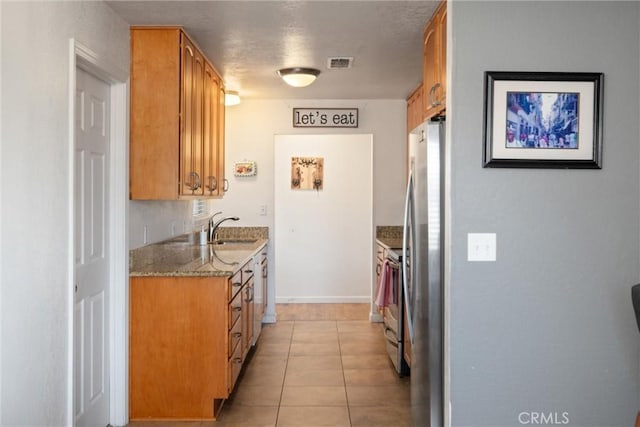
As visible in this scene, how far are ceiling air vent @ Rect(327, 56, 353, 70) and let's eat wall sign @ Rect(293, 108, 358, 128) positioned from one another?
1374 mm

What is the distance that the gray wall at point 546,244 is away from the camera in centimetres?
247

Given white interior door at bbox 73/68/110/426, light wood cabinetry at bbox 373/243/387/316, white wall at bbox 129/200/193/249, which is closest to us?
white interior door at bbox 73/68/110/426

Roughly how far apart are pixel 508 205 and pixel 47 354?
2.06 m

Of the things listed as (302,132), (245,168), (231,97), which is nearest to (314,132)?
(302,132)

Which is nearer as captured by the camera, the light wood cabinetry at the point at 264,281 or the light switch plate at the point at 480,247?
the light switch plate at the point at 480,247

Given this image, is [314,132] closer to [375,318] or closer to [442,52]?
[375,318]

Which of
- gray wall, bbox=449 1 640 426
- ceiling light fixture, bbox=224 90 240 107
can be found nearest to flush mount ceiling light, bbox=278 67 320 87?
ceiling light fixture, bbox=224 90 240 107

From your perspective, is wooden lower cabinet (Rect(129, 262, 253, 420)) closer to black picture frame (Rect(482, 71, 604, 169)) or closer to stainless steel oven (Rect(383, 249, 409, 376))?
stainless steel oven (Rect(383, 249, 409, 376))

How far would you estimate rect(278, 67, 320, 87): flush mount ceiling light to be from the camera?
430 centimetres

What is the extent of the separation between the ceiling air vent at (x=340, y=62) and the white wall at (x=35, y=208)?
1.90 m

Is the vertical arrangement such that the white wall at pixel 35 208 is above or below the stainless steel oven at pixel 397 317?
above

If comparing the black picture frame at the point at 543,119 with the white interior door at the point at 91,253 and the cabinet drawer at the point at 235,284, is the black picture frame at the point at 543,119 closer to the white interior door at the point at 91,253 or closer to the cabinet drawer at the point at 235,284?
the cabinet drawer at the point at 235,284

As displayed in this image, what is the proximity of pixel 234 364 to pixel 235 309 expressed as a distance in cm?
34

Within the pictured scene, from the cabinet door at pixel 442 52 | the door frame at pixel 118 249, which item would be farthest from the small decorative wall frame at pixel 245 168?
the cabinet door at pixel 442 52
